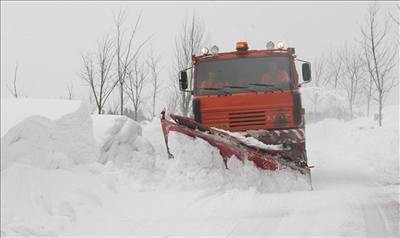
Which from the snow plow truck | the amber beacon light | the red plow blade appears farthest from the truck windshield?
the red plow blade

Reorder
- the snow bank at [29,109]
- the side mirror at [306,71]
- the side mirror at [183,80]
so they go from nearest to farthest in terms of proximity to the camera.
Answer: the snow bank at [29,109]
the side mirror at [306,71]
the side mirror at [183,80]

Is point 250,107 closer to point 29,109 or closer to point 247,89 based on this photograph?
point 247,89

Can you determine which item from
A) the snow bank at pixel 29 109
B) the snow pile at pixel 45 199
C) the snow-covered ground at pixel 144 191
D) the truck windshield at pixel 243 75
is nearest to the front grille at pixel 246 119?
the truck windshield at pixel 243 75

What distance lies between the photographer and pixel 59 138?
5426 millimetres

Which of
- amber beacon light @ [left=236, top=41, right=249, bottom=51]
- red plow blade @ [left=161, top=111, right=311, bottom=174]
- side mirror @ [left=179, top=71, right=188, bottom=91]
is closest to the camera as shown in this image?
red plow blade @ [left=161, top=111, right=311, bottom=174]

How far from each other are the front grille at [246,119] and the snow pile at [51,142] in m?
2.43

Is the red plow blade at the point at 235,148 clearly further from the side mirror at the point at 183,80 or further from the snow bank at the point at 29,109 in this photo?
the side mirror at the point at 183,80

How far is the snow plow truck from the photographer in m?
6.64

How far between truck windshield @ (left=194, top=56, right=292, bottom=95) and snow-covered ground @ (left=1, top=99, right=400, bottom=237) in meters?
1.56

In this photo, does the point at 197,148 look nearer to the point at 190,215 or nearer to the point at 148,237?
the point at 190,215

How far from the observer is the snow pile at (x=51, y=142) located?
462 cm

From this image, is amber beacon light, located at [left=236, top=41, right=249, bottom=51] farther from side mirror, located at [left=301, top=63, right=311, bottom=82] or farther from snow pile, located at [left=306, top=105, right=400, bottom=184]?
snow pile, located at [left=306, top=105, right=400, bottom=184]

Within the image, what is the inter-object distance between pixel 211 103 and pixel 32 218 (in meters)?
4.12

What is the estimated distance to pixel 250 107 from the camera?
749 centimetres
